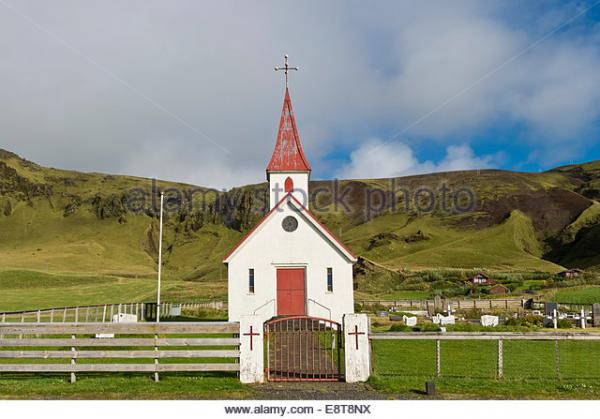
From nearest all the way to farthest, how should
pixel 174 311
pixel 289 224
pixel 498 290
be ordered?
pixel 289 224, pixel 174 311, pixel 498 290

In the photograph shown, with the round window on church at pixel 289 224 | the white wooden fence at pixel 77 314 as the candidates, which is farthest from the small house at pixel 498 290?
the round window on church at pixel 289 224

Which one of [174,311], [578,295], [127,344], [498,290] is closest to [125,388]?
[127,344]

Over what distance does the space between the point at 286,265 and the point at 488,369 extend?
1494cm

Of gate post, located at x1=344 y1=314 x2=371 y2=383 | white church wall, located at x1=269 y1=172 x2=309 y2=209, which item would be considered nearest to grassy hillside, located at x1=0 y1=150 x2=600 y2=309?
white church wall, located at x1=269 y1=172 x2=309 y2=209

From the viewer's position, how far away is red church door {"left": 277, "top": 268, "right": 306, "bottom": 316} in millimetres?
28141

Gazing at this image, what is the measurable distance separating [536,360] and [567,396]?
6.60 m

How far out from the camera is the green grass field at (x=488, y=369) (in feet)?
36.1

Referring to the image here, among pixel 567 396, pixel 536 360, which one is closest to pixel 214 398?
pixel 567 396

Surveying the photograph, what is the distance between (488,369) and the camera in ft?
48.6

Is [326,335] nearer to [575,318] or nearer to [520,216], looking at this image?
[575,318]

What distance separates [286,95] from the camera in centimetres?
3481

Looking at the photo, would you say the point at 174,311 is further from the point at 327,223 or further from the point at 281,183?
the point at 327,223

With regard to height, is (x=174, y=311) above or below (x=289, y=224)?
below

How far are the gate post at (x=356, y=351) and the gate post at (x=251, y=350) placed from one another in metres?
1.92
